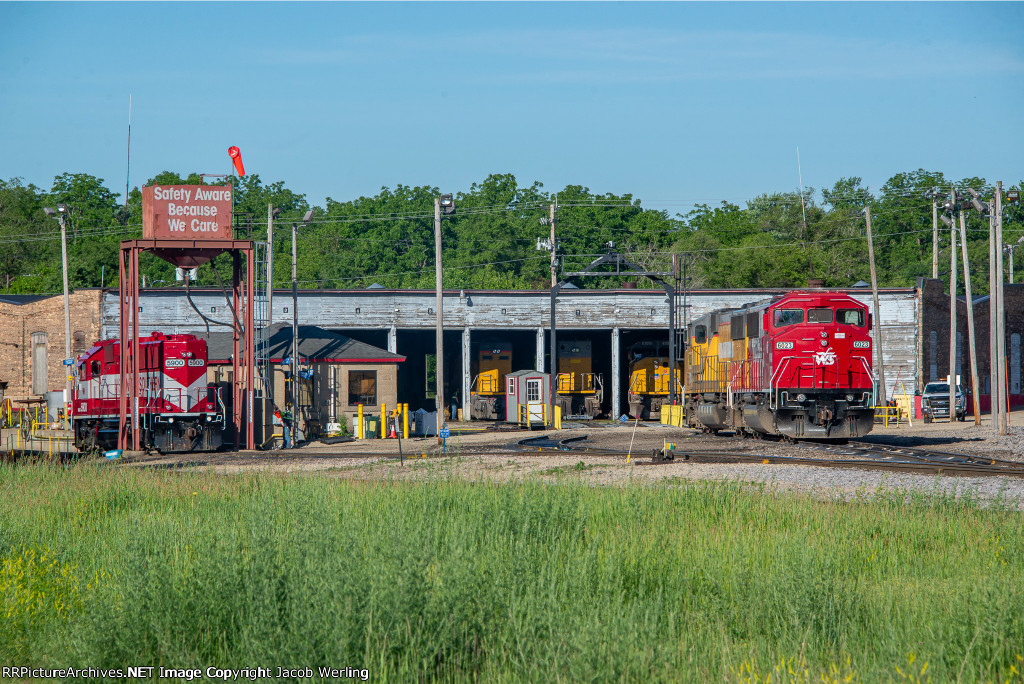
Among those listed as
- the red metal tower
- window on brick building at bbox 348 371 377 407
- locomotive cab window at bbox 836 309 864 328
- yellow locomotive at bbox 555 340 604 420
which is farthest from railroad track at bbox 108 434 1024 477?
yellow locomotive at bbox 555 340 604 420

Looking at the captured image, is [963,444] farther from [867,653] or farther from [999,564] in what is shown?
[867,653]

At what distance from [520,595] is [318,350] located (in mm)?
26458

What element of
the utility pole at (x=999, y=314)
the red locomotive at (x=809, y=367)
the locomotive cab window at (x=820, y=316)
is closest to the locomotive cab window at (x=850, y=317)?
the red locomotive at (x=809, y=367)

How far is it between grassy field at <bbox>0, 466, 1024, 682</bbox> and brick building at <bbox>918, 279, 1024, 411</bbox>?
39.5 m

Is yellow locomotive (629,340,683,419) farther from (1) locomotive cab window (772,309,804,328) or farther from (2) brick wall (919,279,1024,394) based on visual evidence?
(1) locomotive cab window (772,309,804,328)

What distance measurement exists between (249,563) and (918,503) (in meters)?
8.44

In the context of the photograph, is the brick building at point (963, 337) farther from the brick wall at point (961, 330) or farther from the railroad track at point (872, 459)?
the railroad track at point (872, 459)

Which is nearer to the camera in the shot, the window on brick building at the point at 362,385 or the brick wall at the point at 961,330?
the window on brick building at the point at 362,385

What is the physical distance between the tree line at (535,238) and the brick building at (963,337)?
2006 cm

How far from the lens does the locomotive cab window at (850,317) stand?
77.0 feet

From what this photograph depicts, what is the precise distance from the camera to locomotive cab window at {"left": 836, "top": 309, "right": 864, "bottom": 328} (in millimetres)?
23484

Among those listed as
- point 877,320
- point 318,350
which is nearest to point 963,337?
point 877,320

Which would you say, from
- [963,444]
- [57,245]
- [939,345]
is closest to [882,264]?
[939,345]

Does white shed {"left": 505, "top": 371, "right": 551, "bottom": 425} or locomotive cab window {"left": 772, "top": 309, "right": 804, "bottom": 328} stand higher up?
locomotive cab window {"left": 772, "top": 309, "right": 804, "bottom": 328}
